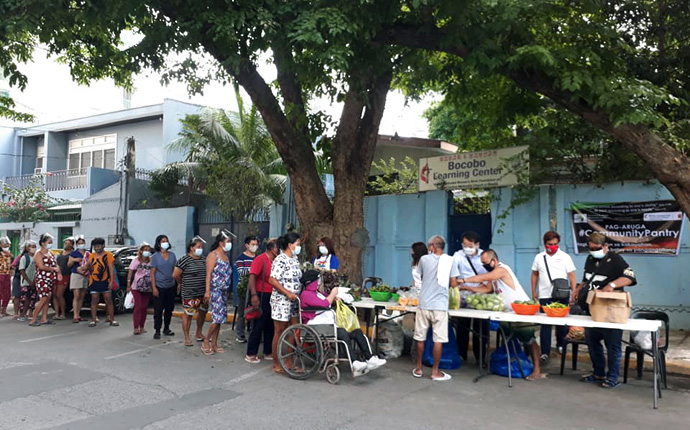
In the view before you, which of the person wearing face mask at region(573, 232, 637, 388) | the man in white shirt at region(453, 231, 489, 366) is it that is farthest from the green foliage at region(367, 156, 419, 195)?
the person wearing face mask at region(573, 232, 637, 388)

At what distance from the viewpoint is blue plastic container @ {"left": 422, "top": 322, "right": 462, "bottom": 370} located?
7238mm

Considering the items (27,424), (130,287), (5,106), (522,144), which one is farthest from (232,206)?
(27,424)

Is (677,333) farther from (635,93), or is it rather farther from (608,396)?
(635,93)

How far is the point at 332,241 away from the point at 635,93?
17.2ft

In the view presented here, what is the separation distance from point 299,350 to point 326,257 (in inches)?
100

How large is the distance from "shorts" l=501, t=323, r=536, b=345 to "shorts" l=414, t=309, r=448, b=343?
2.50ft

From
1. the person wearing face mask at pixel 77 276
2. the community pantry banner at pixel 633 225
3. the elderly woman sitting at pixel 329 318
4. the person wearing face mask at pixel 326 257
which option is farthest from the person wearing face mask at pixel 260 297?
the community pantry banner at pixel 633 225

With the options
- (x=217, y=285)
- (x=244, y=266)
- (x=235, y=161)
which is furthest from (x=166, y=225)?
(x=217, y=285)

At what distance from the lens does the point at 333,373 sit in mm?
6445

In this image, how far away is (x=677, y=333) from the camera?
8891mm

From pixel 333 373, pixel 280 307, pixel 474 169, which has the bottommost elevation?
pixel 333 373

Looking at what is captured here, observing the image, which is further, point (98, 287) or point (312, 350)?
point (98, 287)

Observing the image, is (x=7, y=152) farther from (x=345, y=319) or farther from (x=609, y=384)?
(x=609, y=384)

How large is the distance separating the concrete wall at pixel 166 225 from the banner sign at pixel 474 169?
24.2 ft
